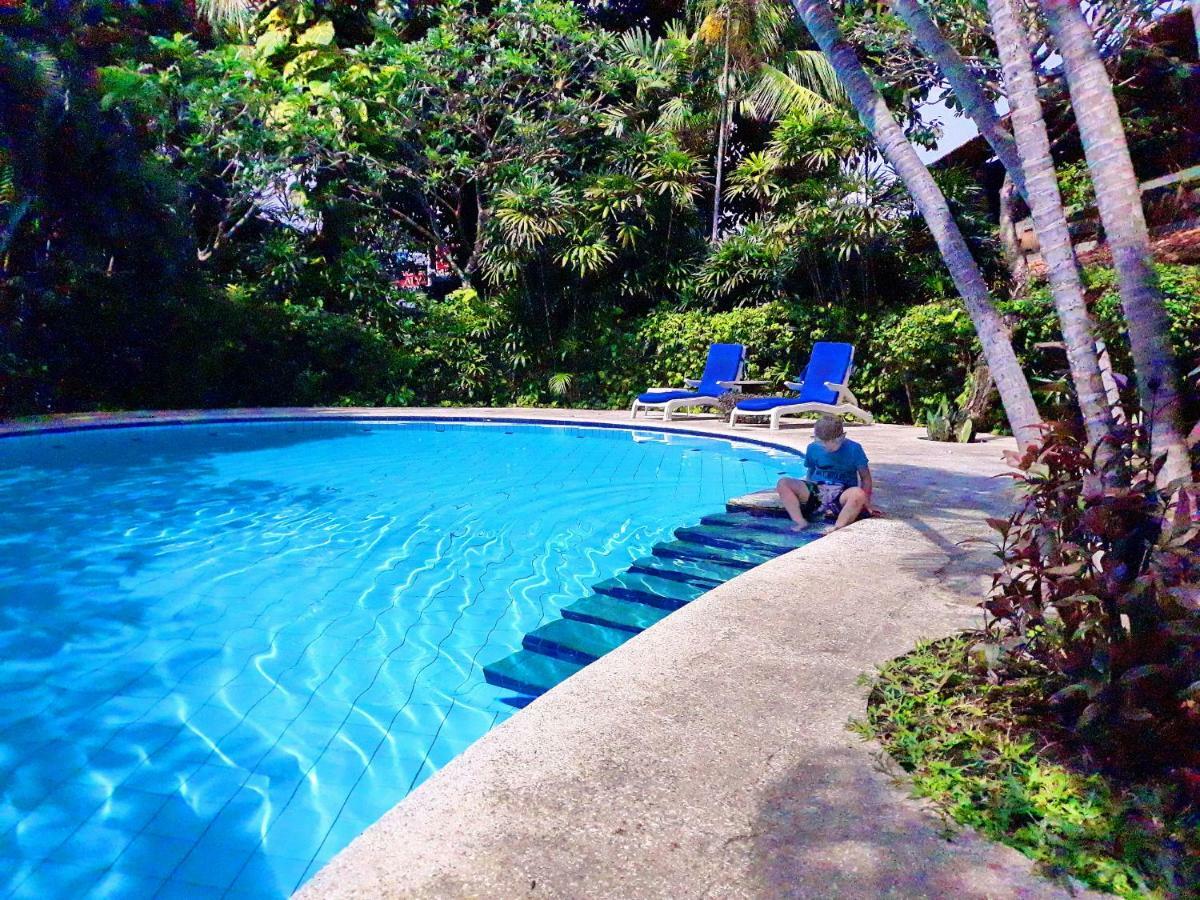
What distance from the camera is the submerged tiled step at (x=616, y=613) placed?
181 inches

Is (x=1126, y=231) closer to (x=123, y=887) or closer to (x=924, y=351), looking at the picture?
(x=123, y=887)

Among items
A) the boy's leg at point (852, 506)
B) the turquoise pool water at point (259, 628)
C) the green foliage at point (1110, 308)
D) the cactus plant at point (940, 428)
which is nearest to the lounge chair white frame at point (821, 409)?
the cactus plant at point (940, 428)

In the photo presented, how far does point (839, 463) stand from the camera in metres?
6.00

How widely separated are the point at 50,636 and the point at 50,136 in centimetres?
1100

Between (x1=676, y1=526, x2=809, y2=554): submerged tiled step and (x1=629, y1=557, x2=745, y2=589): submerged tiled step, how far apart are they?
38 centimetres

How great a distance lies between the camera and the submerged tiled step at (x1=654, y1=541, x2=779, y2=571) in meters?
5.55

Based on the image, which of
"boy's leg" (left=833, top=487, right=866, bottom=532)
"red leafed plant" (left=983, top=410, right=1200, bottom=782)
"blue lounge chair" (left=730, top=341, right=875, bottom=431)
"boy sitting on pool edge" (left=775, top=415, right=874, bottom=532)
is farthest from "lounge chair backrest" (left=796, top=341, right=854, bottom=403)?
"red leafed plant" (left=983, top=410, right=1200, bottom=782)

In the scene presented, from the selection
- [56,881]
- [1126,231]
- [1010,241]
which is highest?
[1010,241]

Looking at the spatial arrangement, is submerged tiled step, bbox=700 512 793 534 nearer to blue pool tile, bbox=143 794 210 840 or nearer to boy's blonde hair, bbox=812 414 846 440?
boy's blonde hair, bbox=812 414 846 440

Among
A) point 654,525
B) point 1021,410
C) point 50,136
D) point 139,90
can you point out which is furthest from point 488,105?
point 1021,410

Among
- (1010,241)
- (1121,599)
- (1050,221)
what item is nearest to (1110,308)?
(1010,241)

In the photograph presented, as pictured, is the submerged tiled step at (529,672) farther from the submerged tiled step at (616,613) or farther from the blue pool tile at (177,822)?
the blue pool tile at (177,822)

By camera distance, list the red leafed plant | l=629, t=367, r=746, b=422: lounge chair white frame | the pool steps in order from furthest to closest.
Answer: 1. l=629, t=367, r=746, b=422: lounge chair white frame
2. the pool steps
3. the red leafed plant

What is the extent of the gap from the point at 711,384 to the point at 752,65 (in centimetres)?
670
